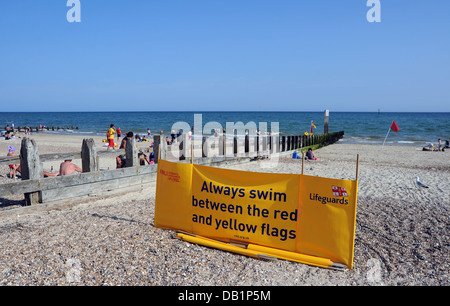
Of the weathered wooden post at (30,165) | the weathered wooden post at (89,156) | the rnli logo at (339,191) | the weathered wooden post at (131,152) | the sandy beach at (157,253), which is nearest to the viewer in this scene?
the sandy beach at (157,253)

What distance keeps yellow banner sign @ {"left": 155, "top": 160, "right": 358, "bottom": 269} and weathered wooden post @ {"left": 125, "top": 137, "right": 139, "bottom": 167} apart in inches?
147

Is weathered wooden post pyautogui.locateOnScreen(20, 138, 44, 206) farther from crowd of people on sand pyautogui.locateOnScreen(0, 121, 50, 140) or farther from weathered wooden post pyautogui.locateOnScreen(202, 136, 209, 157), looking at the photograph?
crowd of people on sand pyautogui.locateOnScreen(0, 121, 50, 140)

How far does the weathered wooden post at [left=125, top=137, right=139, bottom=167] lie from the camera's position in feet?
31.6

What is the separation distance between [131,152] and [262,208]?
5.58m

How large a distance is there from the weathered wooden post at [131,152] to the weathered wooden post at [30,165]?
2.61 meters

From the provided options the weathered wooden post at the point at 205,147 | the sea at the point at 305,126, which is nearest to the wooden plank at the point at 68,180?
the weathered wooden post at the point at 205,147

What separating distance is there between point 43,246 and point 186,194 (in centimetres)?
234

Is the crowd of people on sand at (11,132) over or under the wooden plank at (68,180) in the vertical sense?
under

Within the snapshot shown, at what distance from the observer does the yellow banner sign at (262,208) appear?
189 inches

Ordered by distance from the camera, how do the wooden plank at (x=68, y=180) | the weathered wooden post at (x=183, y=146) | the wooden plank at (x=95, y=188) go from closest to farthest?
the wooden plank at (x=68, y=180)
the wooden plank at (x=95, y=188)
the weathered wooden post at (x=183, y=146)

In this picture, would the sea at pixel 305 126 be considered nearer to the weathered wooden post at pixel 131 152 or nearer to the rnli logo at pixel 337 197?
the weathered wooden post at pixel 131 152
